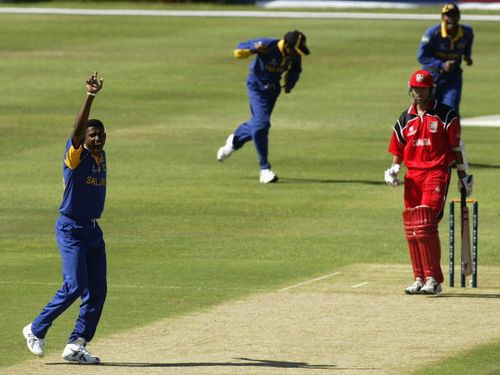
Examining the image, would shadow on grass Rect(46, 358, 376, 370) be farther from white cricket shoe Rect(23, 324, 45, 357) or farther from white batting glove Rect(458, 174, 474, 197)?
white batting glove Rect(458, 174, 474, 197)

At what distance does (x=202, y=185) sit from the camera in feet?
71.2

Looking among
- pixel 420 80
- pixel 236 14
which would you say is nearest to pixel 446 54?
pixel 420 80

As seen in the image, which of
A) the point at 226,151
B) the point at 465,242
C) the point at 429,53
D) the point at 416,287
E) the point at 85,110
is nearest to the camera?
the point at 85,110

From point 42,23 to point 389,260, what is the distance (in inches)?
1066

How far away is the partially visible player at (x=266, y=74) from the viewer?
21000mm

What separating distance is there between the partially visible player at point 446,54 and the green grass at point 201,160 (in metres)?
1.25

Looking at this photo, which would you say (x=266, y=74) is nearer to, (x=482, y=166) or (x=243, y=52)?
(x=243, y=52)

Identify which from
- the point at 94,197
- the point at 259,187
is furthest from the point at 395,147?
the point at 259,187

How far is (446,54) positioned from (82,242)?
11575mm

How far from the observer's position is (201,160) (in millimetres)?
23891

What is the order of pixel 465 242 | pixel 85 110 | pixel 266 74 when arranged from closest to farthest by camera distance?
pixel 85 110
pixel 465 242
pixel 266 74

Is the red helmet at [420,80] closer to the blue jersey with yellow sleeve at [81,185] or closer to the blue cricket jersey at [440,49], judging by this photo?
the blue jersey with yellow sleeve at [81,185]

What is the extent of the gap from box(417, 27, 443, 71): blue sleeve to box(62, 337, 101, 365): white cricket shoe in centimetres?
1143

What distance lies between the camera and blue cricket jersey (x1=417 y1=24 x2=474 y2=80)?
22297 millimetres
